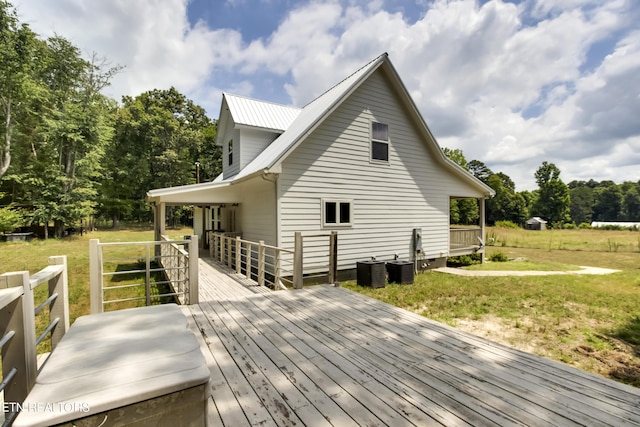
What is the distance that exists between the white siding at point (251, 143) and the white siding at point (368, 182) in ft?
13.0

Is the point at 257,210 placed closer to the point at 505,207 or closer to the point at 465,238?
the point at 465,238

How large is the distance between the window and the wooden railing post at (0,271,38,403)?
6.95 m

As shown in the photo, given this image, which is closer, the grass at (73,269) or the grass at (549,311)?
the grass at (549,311)

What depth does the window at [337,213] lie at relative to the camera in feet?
28.7

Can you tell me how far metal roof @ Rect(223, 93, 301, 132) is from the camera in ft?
37.6

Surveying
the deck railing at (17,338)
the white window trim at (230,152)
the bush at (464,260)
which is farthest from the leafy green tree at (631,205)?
the deck railing at (17,338)

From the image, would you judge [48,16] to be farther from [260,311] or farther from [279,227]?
[260,311]

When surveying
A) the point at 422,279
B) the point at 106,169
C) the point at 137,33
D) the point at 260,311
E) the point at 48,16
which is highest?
the point at 48,16

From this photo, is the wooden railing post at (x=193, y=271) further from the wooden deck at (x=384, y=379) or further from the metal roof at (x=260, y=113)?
the metal roof at (x=260, y=113)

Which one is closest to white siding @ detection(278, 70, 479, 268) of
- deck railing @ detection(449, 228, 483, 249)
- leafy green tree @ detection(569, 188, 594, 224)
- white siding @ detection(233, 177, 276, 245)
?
white siding @ detection(233, 177, 276, 245)

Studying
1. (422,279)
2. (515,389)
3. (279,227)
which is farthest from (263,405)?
(422,279)

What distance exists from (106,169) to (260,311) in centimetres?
3070

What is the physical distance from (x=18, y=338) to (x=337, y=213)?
7.43m

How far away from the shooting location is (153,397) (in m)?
1.40
